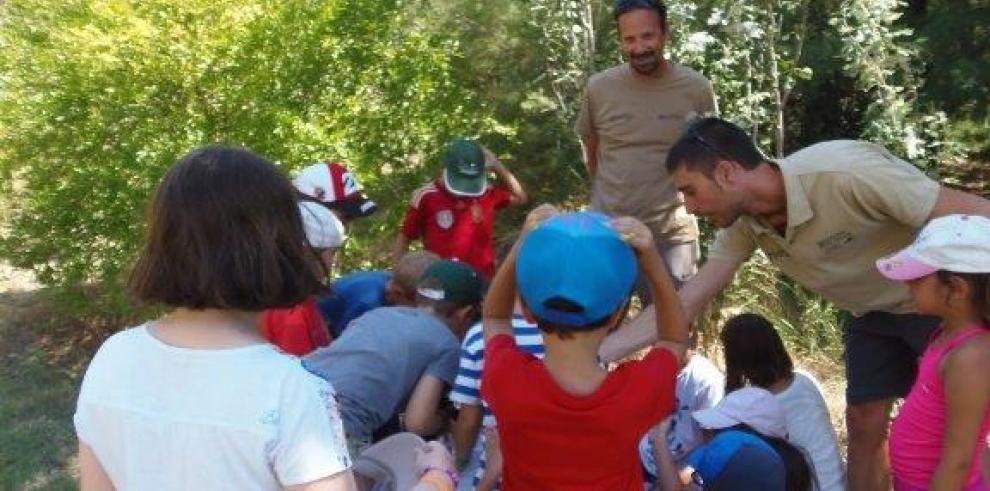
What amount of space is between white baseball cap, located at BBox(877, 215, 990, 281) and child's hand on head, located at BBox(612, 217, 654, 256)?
74cm

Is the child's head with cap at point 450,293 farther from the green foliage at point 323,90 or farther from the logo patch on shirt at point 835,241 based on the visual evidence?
the green foliage at point 323,90

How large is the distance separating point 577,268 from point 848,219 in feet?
4.13

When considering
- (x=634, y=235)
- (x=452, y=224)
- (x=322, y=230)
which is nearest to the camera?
(x=634, y=235)

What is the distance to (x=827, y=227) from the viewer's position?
318cm

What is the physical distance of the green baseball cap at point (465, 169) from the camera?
5047mm

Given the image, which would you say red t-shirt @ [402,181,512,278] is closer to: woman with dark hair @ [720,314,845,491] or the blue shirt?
the blue shirt

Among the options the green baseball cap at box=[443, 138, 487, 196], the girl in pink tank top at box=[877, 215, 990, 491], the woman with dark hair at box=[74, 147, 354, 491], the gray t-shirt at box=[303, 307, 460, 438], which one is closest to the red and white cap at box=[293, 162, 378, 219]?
the gray t-shirt at box=[303, 307, 460, 438]

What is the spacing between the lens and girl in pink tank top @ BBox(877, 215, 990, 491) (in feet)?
8.60

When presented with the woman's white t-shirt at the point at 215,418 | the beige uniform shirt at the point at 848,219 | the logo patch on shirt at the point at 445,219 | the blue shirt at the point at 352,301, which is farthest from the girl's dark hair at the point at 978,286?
the logo patch on shirt at the point at 445,219

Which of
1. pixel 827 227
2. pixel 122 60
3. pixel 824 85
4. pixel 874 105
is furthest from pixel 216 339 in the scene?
pixel 824 85

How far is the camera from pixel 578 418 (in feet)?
7.54

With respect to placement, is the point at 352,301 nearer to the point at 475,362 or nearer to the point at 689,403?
the point at 475,362

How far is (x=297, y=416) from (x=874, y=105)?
5.12 m

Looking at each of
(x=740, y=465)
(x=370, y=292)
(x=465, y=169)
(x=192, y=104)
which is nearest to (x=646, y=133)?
(x=465, y=169)
